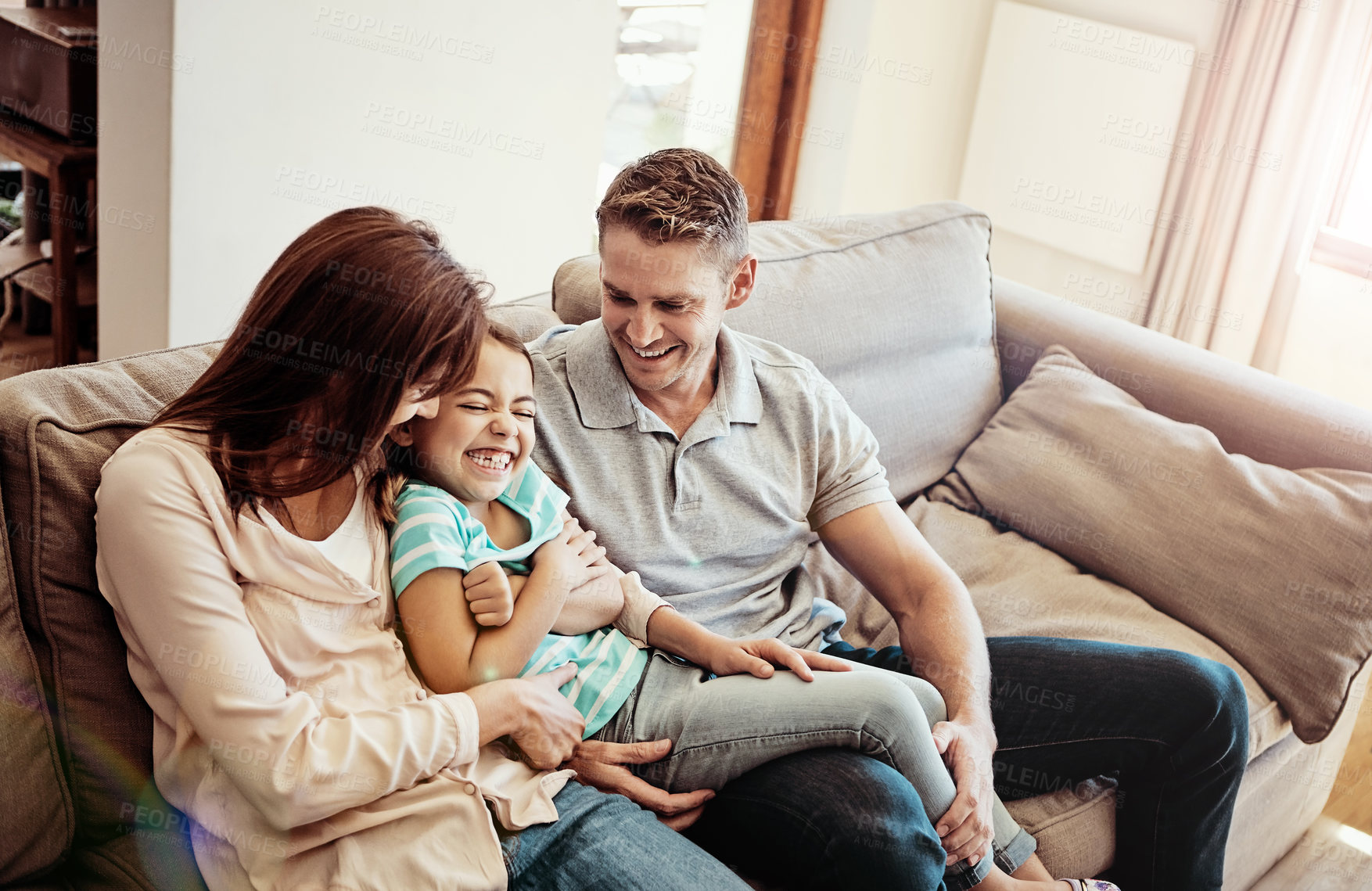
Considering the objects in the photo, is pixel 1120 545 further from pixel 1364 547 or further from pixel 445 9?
pixel 445 9

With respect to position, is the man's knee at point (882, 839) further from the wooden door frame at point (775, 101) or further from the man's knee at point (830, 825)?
the wooden door frame at point (775, 101)

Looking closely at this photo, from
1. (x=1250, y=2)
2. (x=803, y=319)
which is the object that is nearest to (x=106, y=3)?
(x=803, y=319)

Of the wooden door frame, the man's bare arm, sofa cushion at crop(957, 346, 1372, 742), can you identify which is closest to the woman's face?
the man's bare arm

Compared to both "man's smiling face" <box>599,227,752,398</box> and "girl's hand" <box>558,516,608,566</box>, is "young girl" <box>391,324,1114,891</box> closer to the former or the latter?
"girl's hand" <box>558,516,608,566</box>

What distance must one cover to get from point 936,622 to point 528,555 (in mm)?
629

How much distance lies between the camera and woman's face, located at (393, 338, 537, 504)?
4.14 feet

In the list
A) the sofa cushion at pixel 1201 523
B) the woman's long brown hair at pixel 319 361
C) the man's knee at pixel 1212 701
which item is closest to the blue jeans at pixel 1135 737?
the man's knee at pixel 1212 701

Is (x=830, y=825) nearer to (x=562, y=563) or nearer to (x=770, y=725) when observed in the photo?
(x=770, y=725)

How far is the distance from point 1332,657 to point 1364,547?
186 mm

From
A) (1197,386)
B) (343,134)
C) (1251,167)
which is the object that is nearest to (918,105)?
(1251,167)

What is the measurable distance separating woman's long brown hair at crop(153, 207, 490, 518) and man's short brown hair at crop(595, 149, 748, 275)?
14.5 inches

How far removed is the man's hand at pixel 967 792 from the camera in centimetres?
139

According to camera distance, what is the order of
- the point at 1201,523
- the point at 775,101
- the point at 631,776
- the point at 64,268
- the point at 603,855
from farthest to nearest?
1. the point at 775,101
2. the point at 64,268
3. the point at 1201,523
4. the point at 631,776
5. the point at 603,855

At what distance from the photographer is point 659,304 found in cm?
151
